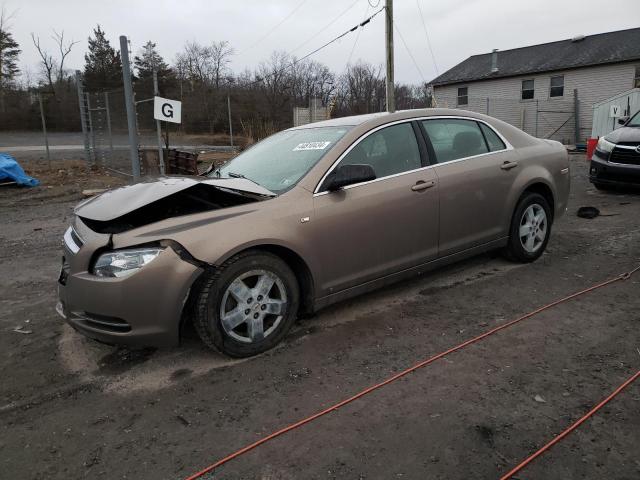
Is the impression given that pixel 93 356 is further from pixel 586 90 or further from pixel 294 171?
pixel 586 90

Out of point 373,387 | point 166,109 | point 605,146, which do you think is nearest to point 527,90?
point 605,146

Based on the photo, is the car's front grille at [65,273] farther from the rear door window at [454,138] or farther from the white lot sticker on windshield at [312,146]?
the rear door window at [454,138]

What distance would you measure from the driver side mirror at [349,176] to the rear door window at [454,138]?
1.02m

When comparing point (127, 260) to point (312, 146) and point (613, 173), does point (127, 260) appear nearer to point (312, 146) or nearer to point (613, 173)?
point (312, 146)

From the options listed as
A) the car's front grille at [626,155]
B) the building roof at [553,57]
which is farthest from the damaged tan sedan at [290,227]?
the building roof at [553,57]

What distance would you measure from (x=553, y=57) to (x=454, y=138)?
28.5 meters

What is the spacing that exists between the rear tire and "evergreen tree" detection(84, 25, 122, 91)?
40964 mm

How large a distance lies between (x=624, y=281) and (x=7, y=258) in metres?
6.80

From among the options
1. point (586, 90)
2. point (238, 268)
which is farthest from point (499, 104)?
point (238, 268)

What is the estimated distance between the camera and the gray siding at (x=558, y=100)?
82.7 ft

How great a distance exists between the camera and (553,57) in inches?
1105

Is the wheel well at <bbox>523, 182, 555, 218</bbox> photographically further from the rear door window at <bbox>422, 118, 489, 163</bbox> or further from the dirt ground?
the dirt ground

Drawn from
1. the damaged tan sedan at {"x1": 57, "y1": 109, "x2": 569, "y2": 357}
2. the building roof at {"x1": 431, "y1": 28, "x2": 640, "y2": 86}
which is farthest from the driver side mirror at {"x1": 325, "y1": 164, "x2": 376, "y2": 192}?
the building roof at {"x1": 431, "y1": 28, "x2": 640, "y2": 86}

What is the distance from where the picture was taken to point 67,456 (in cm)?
234
